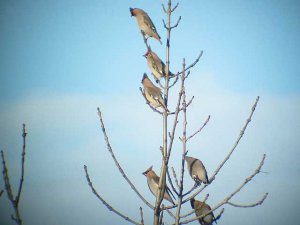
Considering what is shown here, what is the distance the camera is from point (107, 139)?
270 cm

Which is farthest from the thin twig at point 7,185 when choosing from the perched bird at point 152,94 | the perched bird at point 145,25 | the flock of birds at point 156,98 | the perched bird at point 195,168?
the perched bird at point 145,25

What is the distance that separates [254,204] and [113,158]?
1325mm

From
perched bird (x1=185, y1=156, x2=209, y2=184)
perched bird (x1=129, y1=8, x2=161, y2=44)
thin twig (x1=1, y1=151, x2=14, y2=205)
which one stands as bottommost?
perched bird (x1=185, y1=156, x2=209, y2=184)

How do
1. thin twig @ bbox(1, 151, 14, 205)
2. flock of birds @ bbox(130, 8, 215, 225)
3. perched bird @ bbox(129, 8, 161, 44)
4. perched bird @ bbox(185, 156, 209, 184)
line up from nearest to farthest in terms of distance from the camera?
thin twig @ bbox(1, 151, 14, 205) < flock of birds @ bbox(130, 8, 215, 225) < perched bird @ bbox(185, 156, 209, 184) < perched bird @ bbox(129, 8, 161, 44)

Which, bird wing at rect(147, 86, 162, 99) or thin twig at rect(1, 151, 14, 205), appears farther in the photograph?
bird wing at rect(147, 86, 162, 99)

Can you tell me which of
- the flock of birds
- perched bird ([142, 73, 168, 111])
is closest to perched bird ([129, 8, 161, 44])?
the flock of birds

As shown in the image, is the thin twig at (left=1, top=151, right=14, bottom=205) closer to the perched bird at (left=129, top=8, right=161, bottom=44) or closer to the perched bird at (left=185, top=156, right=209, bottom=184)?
the perched bird at (left=185, top=156, right=209, bottom=184)

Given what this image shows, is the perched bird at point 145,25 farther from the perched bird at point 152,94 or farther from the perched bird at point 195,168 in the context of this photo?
the perched bird at point 195,168

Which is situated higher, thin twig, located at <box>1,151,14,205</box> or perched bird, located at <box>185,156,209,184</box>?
thin twig, located at <box>1,151,14,205</box>

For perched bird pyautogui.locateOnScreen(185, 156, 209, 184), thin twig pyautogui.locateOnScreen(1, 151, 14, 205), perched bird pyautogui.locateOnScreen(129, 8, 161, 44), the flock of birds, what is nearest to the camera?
thin twig pyautogui.locateOnScreen(1, 151, 14, 205)

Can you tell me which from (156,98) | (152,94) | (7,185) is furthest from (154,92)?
(7,185)

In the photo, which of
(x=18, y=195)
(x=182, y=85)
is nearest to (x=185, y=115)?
(x=182, y=85)

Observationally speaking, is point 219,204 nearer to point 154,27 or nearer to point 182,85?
point 182,85

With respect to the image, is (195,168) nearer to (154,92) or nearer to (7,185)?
(154,92)
